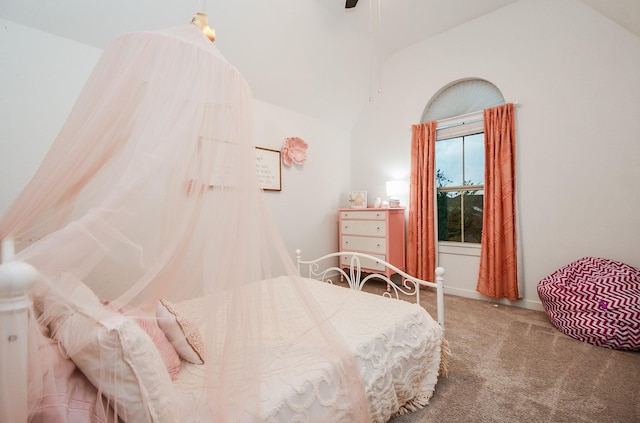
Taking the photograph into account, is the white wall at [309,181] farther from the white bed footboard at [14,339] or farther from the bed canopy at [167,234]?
the white bed footboard at [14,339]

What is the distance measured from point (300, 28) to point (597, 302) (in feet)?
13.3

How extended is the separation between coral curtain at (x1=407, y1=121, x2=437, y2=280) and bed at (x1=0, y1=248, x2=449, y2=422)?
2.15 metres

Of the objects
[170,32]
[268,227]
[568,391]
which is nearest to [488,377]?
[568,391]

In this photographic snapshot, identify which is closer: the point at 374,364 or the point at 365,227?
the point at 374,364

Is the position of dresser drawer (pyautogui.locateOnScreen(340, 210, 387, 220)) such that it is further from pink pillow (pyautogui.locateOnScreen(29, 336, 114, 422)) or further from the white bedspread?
pink pillow (pyautogui.locateOnScreen(29, 336, 114, 422))

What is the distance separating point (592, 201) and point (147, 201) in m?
4.00

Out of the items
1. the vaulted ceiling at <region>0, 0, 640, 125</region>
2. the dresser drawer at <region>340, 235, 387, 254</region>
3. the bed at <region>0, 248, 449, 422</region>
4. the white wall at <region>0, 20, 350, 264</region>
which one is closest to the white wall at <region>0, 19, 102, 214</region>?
the white wall at <region>0, 20, 350, 264</region>

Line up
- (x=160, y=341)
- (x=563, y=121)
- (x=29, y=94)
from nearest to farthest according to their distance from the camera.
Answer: (x=160, y=341), (x=29, y=94), (x=563, y=121)

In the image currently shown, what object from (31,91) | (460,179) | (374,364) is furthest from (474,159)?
(31,91)

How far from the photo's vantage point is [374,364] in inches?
53.4

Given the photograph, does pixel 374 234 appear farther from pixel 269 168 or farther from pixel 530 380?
pixel 530 380

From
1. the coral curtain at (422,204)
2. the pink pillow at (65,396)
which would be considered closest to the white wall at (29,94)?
the pink pillow at (65,396)

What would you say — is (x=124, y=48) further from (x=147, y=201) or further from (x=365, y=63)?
(x=365, y=63)

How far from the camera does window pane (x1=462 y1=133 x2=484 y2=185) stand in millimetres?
3750
